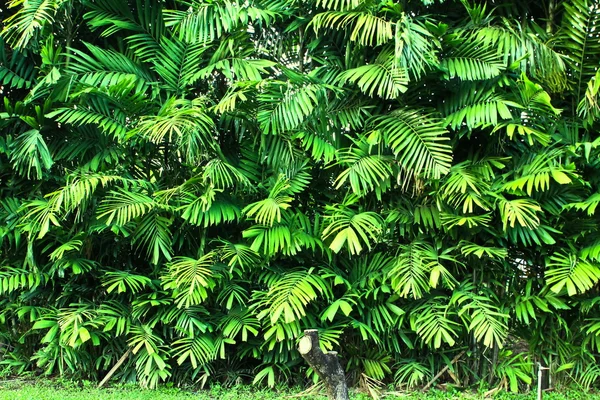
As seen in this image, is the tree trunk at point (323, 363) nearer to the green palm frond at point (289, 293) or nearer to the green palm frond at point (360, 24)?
the green palm frond at point (289, 293)

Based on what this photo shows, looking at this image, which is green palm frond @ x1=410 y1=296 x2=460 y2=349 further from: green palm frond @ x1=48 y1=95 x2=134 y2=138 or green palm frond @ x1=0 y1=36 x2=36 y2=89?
green palm frond @ x1=0 y1=36 x2=36 y2=89

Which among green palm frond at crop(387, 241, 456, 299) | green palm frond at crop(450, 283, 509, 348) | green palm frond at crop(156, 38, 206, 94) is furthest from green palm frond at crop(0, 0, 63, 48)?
green palm frond at crop(450, 283, 509, 348)

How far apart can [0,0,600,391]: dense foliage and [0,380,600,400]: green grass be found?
0.12m

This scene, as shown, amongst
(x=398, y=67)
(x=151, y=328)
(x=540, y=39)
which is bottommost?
(x=151, y=328)

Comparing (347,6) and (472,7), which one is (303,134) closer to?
(347,6)

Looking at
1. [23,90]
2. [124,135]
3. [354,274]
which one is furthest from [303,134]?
[23,90]

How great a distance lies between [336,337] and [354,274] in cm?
50

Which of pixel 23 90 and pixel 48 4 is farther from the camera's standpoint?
pixel 23 90

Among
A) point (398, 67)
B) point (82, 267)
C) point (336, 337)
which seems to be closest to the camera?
point (398, 67)

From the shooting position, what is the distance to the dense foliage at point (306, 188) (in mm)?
3707

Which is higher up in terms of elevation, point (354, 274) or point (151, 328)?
point (354, 274)

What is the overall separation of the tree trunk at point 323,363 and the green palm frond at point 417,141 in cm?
147

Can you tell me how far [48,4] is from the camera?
3869mm

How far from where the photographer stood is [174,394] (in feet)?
12.8
